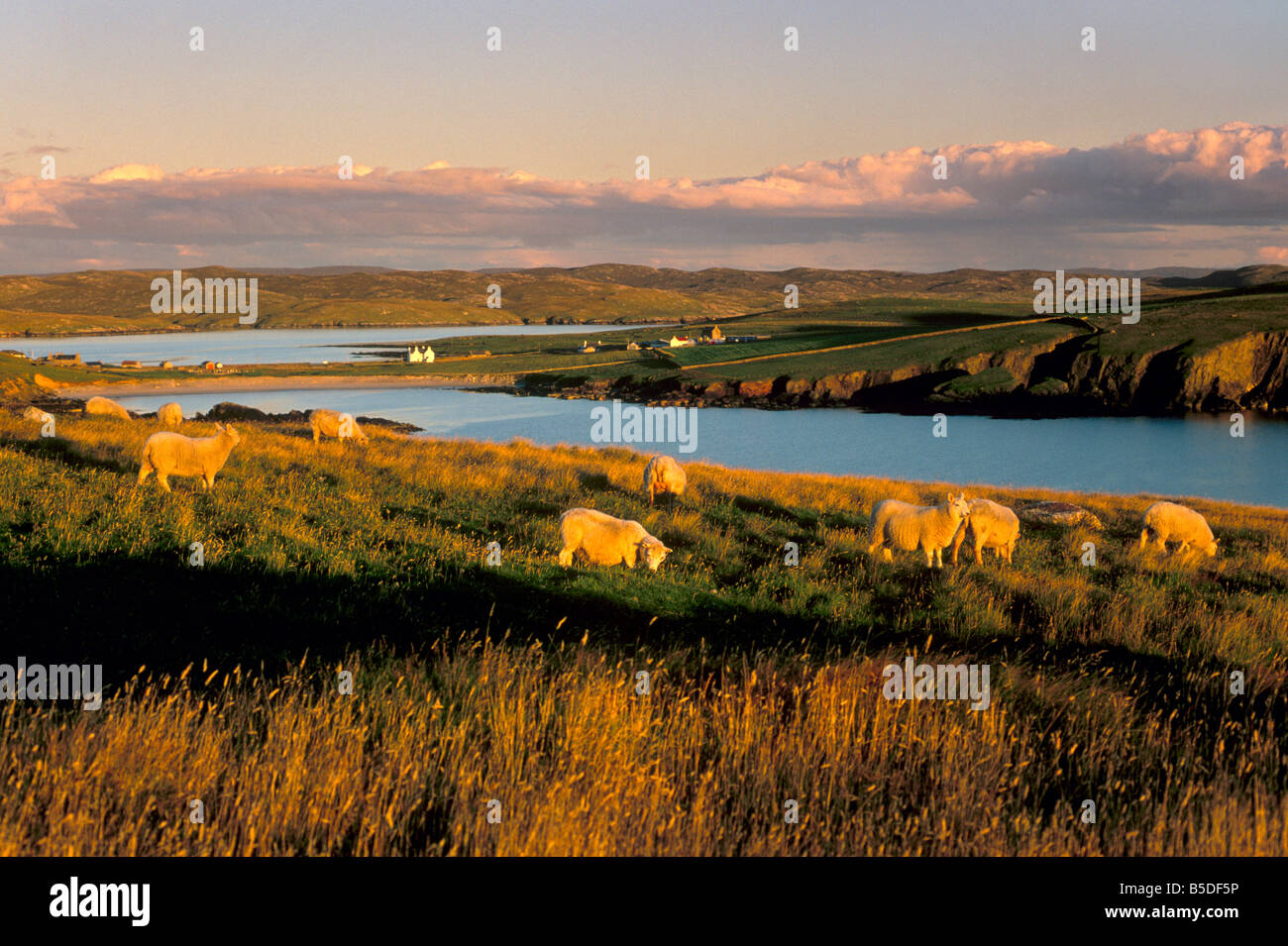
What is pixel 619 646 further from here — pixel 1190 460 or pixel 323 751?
pixel 1190 460

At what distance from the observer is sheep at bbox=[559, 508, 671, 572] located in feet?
41.1

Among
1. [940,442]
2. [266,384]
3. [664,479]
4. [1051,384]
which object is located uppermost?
[266,384]

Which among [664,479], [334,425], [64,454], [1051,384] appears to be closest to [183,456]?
[64,454]

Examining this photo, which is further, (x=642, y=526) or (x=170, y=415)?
(x=170, y=415)

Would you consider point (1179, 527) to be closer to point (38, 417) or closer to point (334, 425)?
point (334, 425)

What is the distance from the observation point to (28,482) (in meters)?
14.3

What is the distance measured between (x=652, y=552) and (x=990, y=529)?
24.0 ft

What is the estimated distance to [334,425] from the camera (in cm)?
2891

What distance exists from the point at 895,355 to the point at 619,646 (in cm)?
11521

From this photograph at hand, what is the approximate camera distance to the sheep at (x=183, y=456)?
50.2 feet

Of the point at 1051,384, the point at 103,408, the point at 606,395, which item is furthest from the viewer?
the point at 606,395

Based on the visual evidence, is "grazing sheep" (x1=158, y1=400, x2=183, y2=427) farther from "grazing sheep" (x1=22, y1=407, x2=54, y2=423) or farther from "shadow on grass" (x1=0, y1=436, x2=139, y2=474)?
"shadow on grass" (x1=0, y1=436, x2=139, y2=474)
